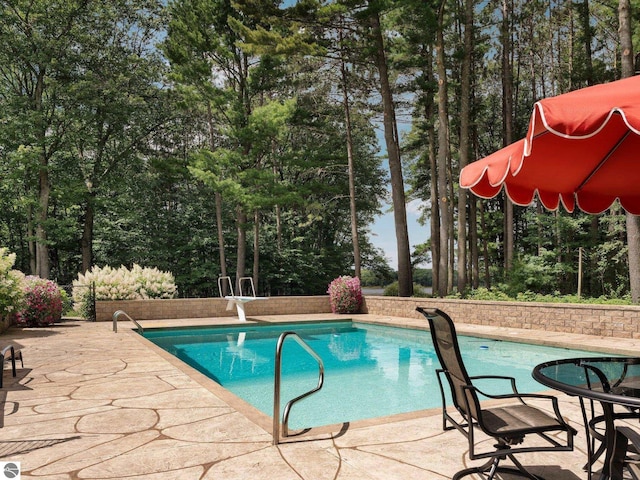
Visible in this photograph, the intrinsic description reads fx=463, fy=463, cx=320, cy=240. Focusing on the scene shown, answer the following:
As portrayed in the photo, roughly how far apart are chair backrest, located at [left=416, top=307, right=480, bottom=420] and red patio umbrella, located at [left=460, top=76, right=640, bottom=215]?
1.00 metres

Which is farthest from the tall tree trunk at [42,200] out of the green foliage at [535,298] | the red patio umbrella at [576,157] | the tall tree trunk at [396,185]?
the red patio umbrella at [576,157]

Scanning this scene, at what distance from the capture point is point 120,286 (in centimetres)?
1216

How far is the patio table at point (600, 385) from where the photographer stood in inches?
77.2

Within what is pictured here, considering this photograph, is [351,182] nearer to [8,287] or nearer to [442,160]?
[442,160]

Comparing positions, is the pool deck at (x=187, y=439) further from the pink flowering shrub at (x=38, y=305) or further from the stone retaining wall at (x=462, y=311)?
the pink flowering shrub at (x=38, y=305)

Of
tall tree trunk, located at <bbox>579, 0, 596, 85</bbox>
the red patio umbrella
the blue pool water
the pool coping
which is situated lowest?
the blue pool water

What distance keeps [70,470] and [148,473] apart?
0.45 meters

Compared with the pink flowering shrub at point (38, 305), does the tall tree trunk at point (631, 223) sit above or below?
above

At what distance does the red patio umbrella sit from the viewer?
84.8 inches

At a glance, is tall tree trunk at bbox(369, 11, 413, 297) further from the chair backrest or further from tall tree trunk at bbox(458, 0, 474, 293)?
the chair backrest

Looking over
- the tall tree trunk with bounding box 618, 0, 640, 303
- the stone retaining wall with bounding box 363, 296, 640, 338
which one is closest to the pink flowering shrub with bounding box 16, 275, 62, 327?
the stone retaining wall with bounding box 363, 296, 640, 338

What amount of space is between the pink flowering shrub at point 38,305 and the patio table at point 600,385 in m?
10.4

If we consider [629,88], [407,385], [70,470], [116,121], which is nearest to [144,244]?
[116,121]

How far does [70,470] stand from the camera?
2.56 m
